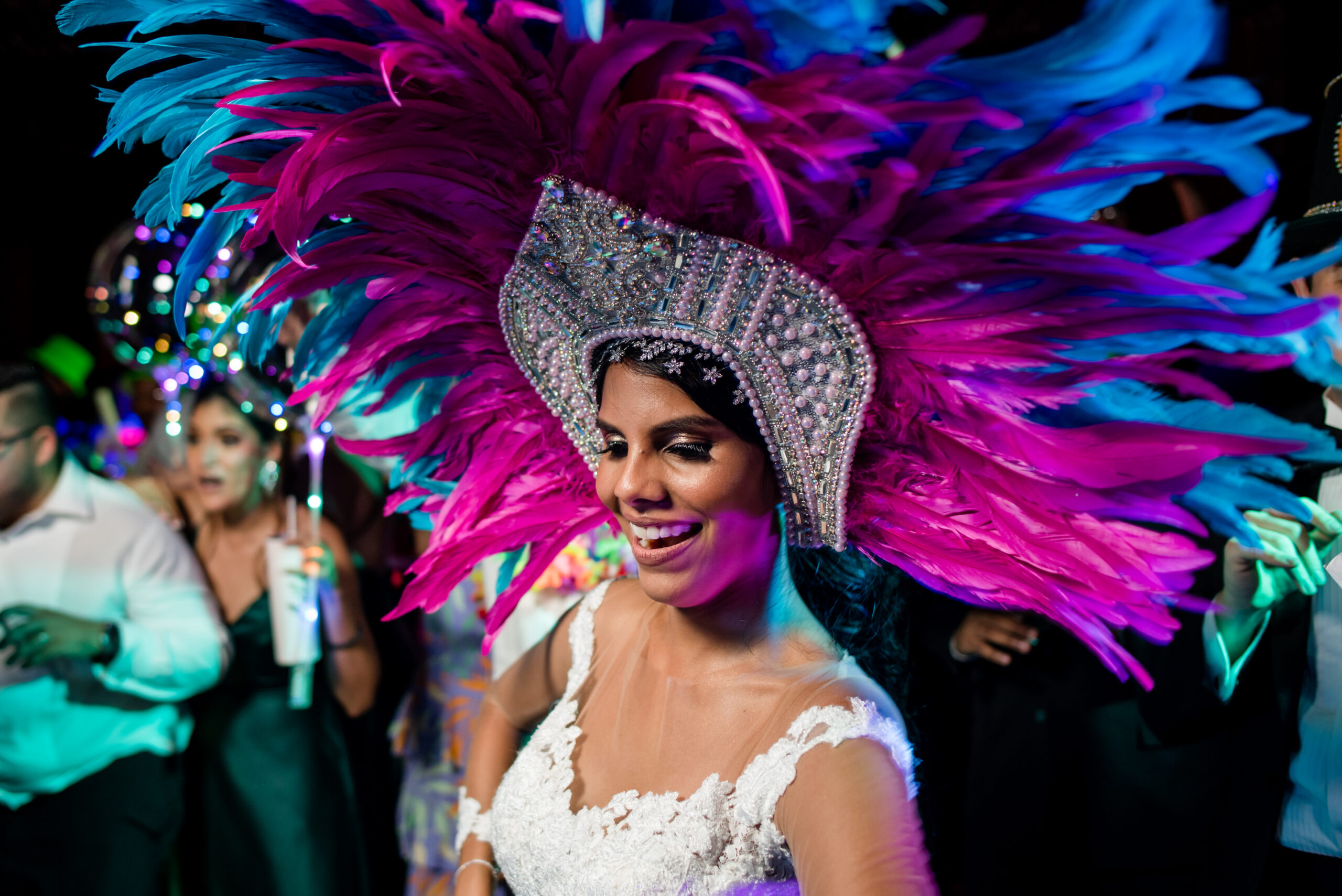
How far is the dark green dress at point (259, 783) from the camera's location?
2689 millimetres

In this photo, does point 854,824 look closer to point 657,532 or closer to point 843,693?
point 843,693

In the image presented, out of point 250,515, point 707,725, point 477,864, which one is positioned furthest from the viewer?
point 250,515

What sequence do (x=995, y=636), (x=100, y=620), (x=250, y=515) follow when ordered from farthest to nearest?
(x=250, y=515), (x=100, y=620), (x=995, y=636)

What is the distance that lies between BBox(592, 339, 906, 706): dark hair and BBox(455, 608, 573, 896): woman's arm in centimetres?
49

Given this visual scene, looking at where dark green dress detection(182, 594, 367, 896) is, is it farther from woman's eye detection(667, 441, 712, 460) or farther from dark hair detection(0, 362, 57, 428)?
woman's eye detection(667, 441, 712, 460)

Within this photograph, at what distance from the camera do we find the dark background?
1.77 meters

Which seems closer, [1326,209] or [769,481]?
[769,481]

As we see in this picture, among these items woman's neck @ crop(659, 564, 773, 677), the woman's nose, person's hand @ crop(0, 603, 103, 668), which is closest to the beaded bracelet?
woman's neck @ crop(659, 564, 773, 677)

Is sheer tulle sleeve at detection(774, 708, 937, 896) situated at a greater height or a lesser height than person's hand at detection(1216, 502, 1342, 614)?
lesser

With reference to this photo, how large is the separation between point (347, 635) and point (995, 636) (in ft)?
5.86

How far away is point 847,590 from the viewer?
4.60 feet

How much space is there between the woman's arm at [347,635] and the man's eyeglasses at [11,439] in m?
0.74

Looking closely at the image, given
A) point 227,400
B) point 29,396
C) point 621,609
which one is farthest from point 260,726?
point 621,609

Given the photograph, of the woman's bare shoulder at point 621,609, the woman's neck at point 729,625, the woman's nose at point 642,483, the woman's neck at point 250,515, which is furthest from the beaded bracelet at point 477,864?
the woman's neck at point 250,515
